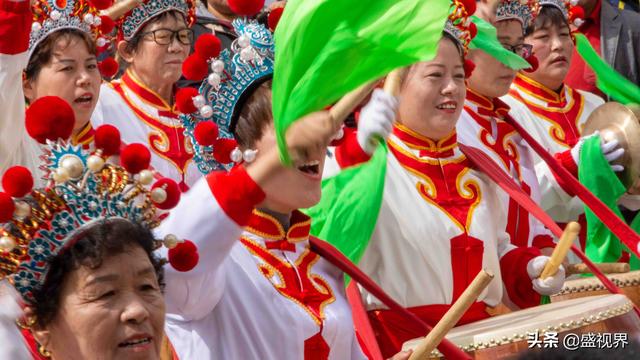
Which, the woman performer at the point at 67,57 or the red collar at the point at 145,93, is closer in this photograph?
the woman performer at the point at 67,57

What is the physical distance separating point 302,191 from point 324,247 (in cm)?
46

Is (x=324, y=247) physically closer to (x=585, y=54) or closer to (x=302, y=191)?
(x=302, y=191)

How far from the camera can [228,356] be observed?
3.11 m

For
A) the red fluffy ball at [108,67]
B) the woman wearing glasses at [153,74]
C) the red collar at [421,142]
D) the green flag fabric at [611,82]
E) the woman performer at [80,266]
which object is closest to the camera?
the woman performer at [80,266]

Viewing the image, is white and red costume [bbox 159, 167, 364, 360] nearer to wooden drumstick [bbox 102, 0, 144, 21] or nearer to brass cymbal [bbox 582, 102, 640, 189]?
wooden drumstick [bbox 102, 0, 144, 21]

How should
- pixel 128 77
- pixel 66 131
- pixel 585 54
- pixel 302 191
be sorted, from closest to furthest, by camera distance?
pixel 66 131 → pixel 302 191 → pixel 128 77 → pixel 585 54

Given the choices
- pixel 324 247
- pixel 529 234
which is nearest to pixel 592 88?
pixel 529 234

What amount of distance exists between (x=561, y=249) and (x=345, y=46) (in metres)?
2.07

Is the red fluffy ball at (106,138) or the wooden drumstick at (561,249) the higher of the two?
the red fluffy ball at (106,138)

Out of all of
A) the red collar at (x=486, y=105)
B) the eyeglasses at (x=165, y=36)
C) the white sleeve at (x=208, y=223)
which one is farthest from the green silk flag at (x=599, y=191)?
the white sleeve at (x=208, y=223)

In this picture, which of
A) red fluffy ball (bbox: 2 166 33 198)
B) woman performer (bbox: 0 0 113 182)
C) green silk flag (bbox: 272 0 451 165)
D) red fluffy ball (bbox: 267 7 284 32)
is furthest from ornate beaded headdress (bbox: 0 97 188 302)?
woman performer (bbox: 0 0 113 182)

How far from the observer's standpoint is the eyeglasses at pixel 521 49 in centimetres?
600

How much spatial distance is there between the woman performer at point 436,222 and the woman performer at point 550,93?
1639mm

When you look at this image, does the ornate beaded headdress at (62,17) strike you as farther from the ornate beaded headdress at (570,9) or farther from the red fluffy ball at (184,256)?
the ornate beaded headdress at (570,9)
